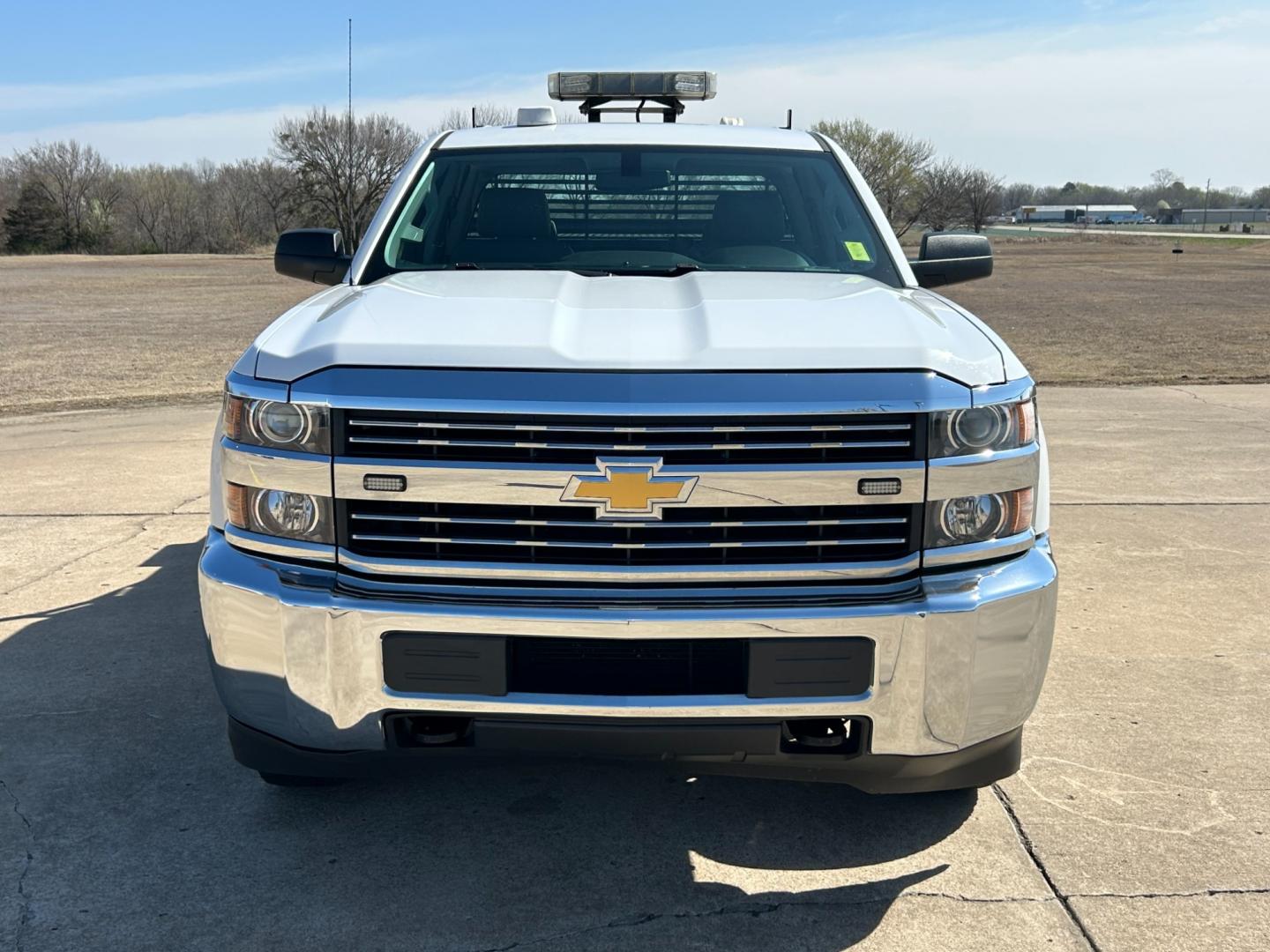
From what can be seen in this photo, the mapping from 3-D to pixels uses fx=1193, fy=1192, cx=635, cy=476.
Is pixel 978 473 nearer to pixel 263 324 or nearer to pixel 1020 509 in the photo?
pixel 1020 509

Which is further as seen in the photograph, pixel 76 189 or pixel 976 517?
pixel 76 189

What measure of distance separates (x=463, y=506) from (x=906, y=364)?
3.40 feet

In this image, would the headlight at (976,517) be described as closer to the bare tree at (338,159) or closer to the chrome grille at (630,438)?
the chrome grille at (630,438)

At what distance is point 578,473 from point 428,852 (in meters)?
1.16

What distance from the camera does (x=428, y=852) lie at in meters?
3.06

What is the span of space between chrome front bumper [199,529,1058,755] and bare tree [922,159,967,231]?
67.0 m

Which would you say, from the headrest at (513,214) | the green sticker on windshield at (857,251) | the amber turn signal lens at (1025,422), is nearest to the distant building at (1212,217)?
the green sticker on windshield at (857,251)

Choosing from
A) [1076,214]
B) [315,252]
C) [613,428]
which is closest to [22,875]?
[613,428]

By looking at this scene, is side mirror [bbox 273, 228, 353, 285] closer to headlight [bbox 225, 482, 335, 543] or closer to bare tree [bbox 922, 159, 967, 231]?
headlight [bbox 225, 482, 335, 543]

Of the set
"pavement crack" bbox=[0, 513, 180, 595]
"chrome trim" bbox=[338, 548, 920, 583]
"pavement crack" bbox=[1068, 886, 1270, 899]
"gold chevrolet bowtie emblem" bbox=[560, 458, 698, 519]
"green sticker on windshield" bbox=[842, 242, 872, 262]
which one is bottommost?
"pavement crack" bbox=[1068, 886, 1270, 899]

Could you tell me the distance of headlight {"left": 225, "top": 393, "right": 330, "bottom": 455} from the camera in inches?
104

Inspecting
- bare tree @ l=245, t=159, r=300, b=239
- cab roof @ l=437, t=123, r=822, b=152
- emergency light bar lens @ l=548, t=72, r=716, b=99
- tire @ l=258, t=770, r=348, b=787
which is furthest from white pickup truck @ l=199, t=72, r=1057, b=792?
bare tree @ l=245, t=159, r=300, b=239

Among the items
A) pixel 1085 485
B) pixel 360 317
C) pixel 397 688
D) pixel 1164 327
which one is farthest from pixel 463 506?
pixel 1164 327

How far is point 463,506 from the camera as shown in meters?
2.66
